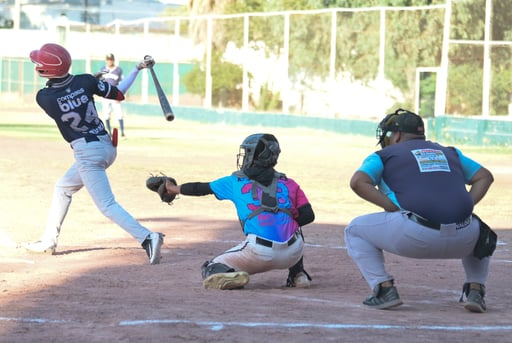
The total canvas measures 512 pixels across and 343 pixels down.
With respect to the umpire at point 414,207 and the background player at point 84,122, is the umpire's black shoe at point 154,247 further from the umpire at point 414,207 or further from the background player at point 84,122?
the umpire at point 414,207

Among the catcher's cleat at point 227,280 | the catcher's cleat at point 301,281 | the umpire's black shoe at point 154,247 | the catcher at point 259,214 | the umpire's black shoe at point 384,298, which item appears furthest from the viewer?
the umpire's black shoe at point 154,247

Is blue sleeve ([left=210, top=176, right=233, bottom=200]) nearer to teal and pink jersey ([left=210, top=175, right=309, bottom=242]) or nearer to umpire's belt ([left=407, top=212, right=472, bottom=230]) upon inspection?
teal and pink jersey ([left=210, top=175, right=309, bottom=242])

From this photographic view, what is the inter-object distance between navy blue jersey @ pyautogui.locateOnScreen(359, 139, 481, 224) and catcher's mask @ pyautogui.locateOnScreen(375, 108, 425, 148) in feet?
0.41

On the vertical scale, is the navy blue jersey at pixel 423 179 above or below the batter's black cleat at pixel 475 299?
above

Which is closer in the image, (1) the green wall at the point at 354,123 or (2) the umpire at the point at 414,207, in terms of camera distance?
(2) the umpire at the point at 414,207

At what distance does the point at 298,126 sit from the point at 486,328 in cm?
3000

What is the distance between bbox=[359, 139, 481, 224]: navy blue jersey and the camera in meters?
7.37

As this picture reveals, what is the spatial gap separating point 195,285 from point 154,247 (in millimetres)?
1236

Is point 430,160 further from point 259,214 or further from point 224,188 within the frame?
point 224,188

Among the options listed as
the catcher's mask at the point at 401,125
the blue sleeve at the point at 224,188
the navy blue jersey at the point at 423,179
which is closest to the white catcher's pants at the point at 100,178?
the blue sleeve at the point at 224,188

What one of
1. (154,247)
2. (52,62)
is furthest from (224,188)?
(52,62)

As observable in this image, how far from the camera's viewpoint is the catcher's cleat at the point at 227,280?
827 centimetres

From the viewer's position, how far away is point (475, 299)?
7.50 meters

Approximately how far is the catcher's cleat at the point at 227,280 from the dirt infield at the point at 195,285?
96mm
